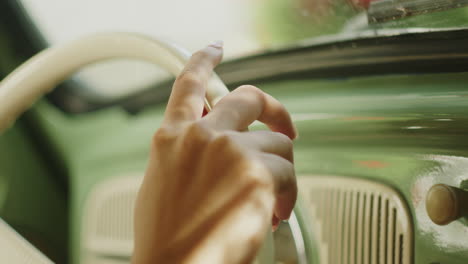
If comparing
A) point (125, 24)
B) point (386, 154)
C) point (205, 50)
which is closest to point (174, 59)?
point (205, 50)

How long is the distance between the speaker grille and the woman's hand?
37 cm

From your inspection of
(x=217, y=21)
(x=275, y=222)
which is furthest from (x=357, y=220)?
(x=217, y=21)

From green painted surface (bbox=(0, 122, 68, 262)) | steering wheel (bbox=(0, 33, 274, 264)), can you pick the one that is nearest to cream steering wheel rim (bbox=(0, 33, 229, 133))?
steering wheel (bbox=(0, 33, 274, 264))

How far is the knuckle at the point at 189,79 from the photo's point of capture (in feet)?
1.32

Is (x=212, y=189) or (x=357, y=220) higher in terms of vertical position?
(x=212, y=189)

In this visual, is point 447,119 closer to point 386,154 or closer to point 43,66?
point 386,154

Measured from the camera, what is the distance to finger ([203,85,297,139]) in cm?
35

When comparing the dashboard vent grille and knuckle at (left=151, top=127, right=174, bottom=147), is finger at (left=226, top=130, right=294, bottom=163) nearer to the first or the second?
knuckle at (left=151, top=127, right=174, bottom=147)

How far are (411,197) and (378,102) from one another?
0.18 m

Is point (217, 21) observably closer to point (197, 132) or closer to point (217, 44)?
point (217, 44)

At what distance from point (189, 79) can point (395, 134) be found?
0.41 meters

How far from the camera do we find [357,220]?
708 mm

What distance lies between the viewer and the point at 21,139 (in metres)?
1.53

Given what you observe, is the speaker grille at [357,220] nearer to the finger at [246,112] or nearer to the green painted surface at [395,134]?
the green painted surface at [395,134]
